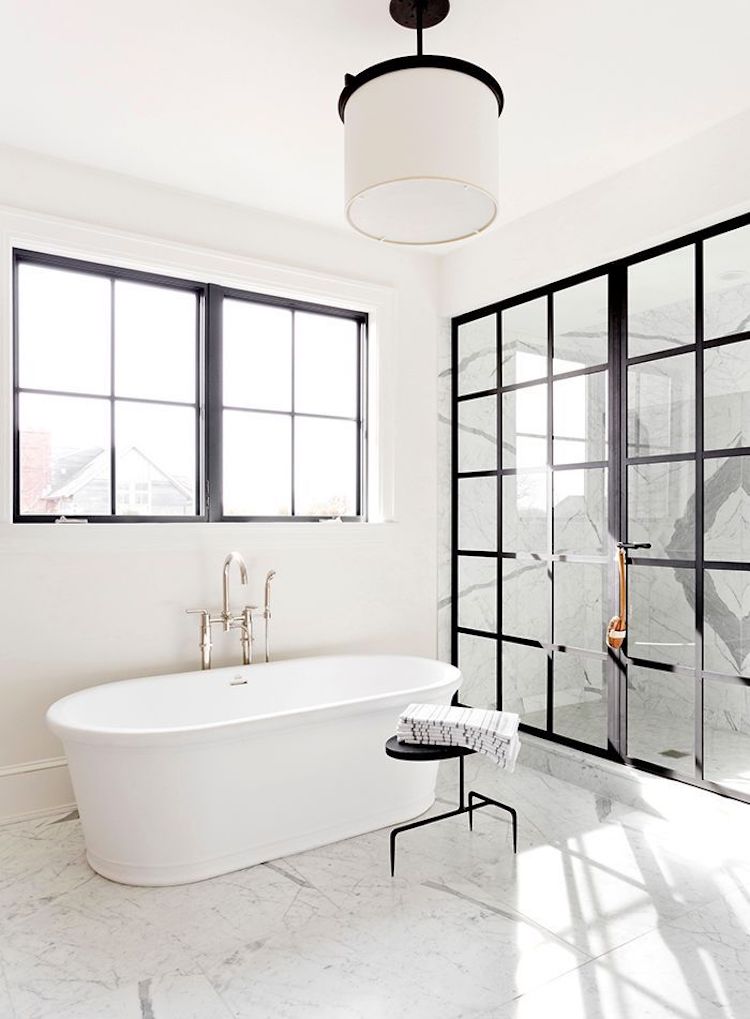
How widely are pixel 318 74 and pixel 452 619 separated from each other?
8.86 feet

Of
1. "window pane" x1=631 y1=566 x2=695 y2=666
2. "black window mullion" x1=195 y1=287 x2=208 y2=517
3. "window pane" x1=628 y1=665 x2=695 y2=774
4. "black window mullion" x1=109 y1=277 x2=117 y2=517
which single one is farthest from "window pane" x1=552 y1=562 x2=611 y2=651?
"black window mullion" x1=109 y1=277 x2=117 y2=517

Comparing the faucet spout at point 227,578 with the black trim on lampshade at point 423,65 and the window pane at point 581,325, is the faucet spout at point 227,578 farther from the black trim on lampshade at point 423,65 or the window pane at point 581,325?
the black trim on lampshade at point 423,65

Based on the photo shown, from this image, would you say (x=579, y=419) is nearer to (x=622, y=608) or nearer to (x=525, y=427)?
(x=525, y=427)

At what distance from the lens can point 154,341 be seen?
340cm

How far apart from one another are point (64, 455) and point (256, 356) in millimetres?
1021

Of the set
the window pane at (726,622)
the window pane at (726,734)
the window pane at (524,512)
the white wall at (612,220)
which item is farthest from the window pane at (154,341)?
the window pane at (726,734)

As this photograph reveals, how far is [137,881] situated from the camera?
8.02 feet

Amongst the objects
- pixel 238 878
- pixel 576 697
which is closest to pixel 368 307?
pixel 576 697

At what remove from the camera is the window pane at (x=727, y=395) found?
2807 millimetres

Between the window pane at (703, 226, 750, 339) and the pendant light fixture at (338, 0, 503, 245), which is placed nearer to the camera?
the pendant light fixture at (338, 0, 503, 245)

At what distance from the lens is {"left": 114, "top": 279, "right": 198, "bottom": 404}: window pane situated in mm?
3324

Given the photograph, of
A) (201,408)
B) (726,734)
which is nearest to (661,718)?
(726,734)

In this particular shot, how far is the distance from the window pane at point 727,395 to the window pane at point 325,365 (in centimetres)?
178

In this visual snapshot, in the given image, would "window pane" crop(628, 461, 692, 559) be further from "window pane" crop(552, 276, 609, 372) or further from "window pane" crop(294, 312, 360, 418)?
"window pane" crop(294, 312, 360, 418)
